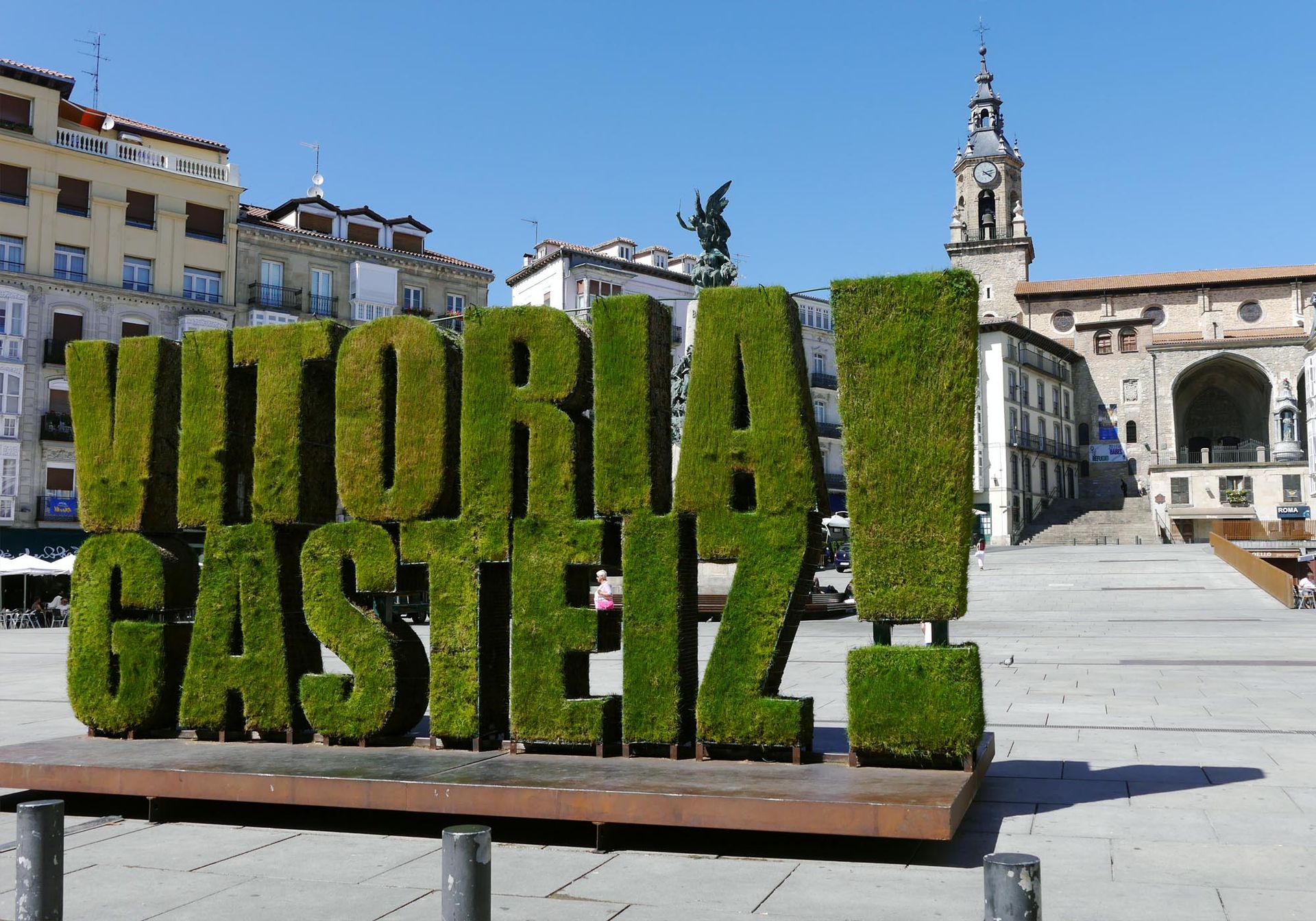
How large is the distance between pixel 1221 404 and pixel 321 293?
66.2 metres

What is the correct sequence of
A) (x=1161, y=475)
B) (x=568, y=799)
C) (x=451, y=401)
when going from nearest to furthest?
(x=568, y=799), (x=451, y=401), (x=1161, y=475)

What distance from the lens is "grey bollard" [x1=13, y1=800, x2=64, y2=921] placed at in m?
5.17

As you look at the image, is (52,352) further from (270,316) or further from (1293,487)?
(1293,487)

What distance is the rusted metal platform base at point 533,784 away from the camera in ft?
23.4

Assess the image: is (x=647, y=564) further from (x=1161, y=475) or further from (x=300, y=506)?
(x=1161, y=475)

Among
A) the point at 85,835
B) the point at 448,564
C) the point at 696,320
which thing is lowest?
the point at 85,835

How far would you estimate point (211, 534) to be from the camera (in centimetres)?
1054

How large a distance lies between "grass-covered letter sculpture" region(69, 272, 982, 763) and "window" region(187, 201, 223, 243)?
3927cm

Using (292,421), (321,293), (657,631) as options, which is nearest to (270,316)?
(321,293)

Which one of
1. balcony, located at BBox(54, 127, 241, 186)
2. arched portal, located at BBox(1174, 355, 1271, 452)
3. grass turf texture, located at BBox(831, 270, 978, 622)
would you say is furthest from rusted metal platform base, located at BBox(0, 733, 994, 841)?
arched portal, located at BBox(1174, 355, 1271, 452)

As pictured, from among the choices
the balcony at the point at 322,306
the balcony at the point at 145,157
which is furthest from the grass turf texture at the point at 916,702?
the balcony at the point at 322,306

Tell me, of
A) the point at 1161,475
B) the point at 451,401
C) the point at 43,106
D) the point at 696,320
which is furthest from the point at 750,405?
the point at 1161,475

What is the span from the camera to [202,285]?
47.3m

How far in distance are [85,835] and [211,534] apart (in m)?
2.96
